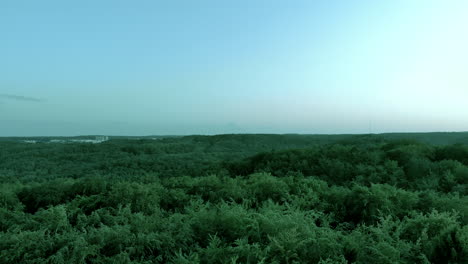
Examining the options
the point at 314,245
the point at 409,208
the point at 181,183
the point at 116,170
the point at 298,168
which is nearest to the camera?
the point at 314,245

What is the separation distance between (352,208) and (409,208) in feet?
3.07

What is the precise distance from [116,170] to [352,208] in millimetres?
18877

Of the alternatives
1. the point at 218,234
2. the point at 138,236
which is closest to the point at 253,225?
the point at 218,234

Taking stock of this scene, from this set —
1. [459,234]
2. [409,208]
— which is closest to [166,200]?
[409,208]

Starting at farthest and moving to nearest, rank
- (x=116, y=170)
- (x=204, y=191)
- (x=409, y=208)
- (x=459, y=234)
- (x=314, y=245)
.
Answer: (x=116, y=170), (x=204, y=191), (x=409, y=208), (x=459, y=234), (x=314, y=245)

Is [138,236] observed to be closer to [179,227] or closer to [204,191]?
[179,227]

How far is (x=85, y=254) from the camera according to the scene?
350 cm

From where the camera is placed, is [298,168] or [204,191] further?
[298,168]

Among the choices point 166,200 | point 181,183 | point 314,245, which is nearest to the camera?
point 314,245

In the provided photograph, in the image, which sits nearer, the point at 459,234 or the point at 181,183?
the point at 459,234

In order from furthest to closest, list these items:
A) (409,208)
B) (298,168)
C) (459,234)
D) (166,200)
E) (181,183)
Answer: (298,168), (181,183), (166,200), (409,208), (459,234)

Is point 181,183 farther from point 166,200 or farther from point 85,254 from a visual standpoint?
point 85,254

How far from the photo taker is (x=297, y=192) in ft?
23.4

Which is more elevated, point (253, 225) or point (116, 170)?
point (253, 225)
